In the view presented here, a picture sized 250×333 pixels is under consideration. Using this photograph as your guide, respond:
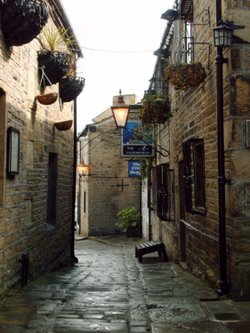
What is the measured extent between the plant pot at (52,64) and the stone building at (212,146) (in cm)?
208

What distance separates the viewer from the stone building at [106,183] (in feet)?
73.2

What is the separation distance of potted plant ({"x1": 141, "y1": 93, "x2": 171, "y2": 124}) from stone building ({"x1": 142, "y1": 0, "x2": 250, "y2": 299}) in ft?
3.08

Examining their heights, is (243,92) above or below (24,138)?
above

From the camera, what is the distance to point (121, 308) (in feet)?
16.6

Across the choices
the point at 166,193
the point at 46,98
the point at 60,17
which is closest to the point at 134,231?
the point at 166,193

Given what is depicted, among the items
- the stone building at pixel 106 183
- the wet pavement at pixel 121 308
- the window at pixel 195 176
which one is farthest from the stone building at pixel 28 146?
the stone building at pixel 106 183

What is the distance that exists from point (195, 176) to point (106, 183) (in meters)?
15.5

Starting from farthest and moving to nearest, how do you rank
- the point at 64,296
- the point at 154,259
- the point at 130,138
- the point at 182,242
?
the point at 130,138 < the point at 154,259 < the point at 182,242 < the point at 64,296

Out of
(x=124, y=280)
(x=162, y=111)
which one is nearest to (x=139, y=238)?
(x=162, y=111)

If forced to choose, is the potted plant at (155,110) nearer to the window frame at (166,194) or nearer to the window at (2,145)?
the window frame at (166,194)

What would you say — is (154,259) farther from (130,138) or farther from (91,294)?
(91,294)

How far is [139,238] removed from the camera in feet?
67.1

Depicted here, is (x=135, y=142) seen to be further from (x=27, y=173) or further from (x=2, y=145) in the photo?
(x=2, y=145)

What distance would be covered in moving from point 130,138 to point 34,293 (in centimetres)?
753
